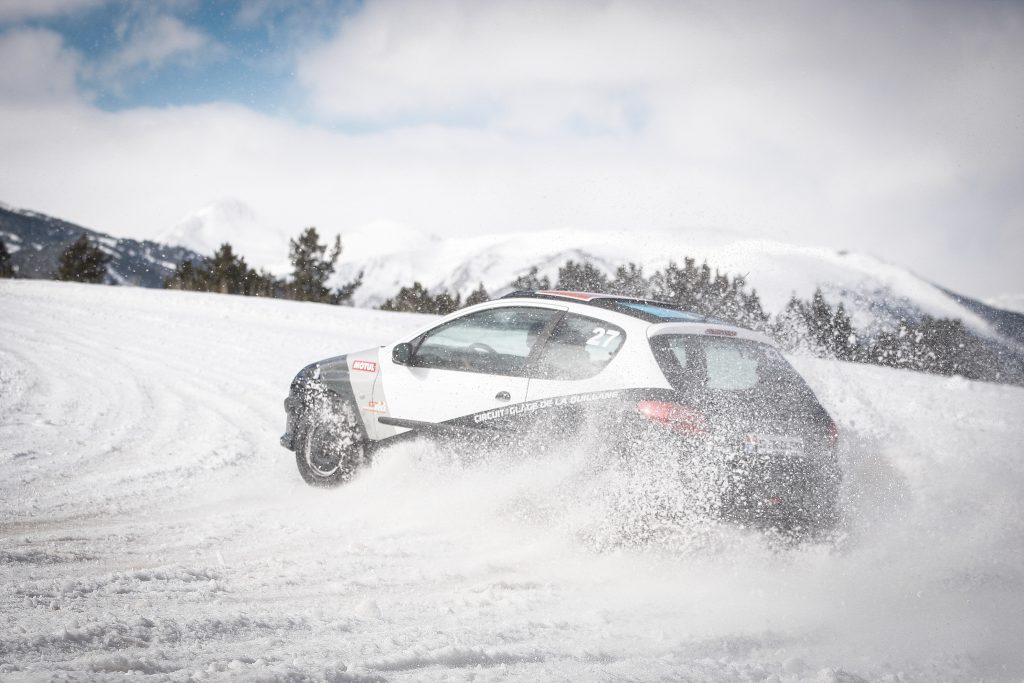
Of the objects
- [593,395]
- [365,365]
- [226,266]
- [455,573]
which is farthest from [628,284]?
[226,266]

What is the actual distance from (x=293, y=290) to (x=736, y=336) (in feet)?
196

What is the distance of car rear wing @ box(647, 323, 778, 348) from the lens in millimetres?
3883

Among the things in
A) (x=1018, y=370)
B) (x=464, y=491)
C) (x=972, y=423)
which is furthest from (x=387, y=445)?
(x=1018, y=370)

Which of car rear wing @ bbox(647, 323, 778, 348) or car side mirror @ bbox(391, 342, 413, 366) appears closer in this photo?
car rear wing @ bbox(647, 323, 778, 348)

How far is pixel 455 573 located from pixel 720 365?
6.37 ft

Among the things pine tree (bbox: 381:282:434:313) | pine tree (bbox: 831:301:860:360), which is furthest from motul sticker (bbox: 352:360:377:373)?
pine tree (bbox: 381:282:434:313)

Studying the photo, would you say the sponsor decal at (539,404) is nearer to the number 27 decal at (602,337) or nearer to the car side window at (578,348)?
the car side window at (578,348)

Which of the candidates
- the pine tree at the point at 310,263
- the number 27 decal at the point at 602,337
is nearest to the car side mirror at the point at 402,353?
the number 27 decal at the point at 602,337

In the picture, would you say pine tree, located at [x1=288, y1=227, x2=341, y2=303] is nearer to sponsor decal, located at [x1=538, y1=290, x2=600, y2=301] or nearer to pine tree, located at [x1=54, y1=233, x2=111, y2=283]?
pine tree, located at [x1=54, y1=233, x2=111, y2=283]

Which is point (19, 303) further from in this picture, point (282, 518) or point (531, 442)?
point (531, 442)

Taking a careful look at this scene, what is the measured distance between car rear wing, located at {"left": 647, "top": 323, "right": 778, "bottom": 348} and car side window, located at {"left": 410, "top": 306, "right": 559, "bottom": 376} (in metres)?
0.73

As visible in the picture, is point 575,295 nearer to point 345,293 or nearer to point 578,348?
point 578,348

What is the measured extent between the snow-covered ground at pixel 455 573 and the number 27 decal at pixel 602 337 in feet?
2.26

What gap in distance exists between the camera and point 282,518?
14.0 feet
